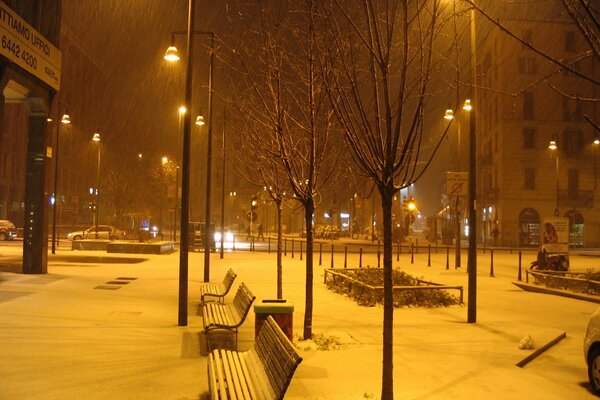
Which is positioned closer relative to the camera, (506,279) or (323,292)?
(323,292)

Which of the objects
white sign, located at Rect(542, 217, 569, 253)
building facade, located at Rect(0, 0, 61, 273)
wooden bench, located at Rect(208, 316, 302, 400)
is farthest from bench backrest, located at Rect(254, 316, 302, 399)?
white sign, located at Rect(542, 217, 569, 253)

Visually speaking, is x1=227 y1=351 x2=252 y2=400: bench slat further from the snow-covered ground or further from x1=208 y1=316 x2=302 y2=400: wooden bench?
the snow-covered ground

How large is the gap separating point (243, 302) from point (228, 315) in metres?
0.54

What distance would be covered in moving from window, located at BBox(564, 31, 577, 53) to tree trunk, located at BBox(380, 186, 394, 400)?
196ft

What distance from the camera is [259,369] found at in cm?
630

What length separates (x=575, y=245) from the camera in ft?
200

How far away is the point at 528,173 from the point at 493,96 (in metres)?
8.50

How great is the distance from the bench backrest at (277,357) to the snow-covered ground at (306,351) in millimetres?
1014

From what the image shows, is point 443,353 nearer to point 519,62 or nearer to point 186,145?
point 186,145

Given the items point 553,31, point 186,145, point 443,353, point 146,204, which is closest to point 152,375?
point 443,353

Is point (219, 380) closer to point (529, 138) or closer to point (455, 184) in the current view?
point (455, 184)

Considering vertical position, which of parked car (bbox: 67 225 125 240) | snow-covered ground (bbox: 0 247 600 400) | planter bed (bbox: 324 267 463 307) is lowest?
snow-covered ground (bbox: 0 247 600 400)

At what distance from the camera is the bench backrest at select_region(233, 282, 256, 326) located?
9144 millimetres

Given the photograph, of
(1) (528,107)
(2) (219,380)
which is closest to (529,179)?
(1) (528,107)
